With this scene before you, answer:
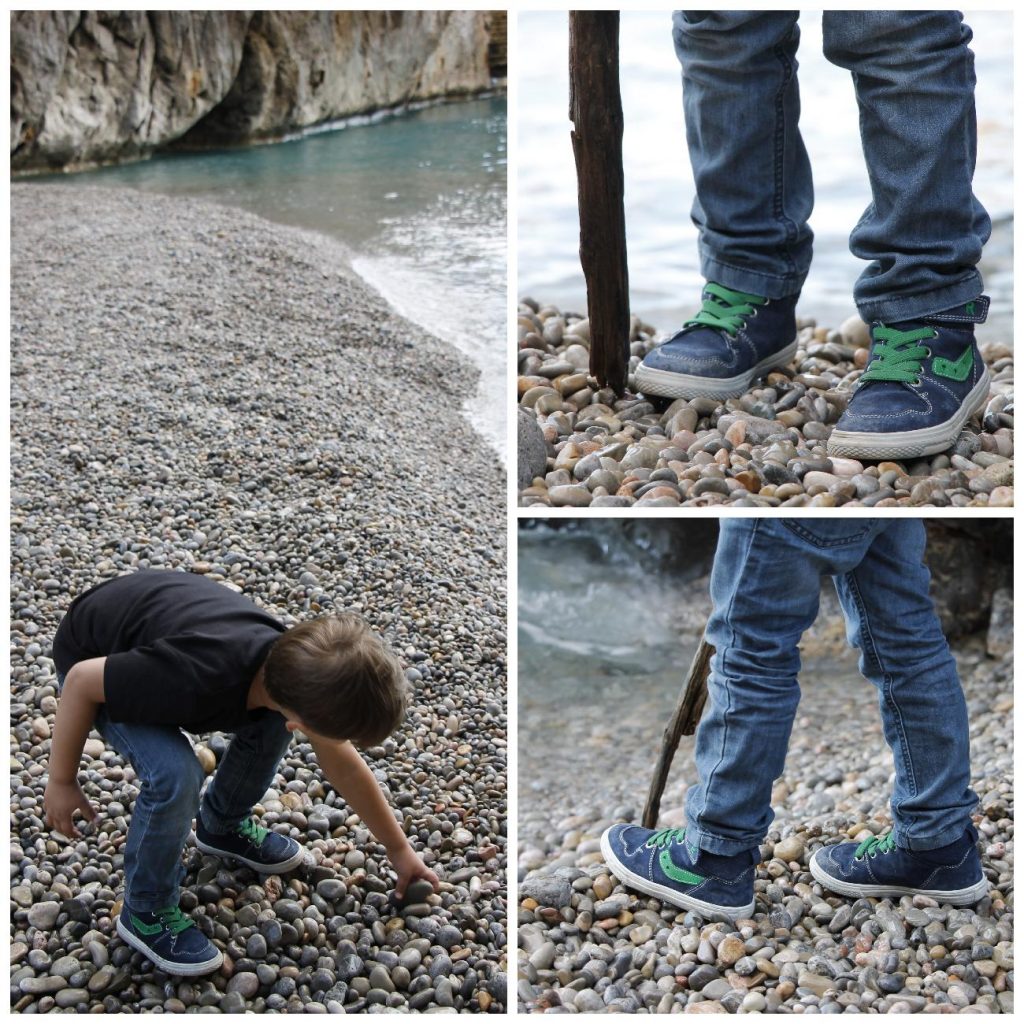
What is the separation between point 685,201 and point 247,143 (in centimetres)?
1196

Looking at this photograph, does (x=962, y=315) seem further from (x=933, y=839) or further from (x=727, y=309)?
(x=933, y=839)

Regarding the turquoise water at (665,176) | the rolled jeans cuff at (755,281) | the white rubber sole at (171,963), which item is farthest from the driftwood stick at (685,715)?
the turquoise water at (665,176)

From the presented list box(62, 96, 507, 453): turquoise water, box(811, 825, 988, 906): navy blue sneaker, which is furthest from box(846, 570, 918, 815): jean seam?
box(62, 96, 507, 453): turquoise water

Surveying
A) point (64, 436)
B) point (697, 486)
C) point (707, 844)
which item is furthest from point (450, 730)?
point (64, 436)

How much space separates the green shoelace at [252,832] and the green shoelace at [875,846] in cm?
105

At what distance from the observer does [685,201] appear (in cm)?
448

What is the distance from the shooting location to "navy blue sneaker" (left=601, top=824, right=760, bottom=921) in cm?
180

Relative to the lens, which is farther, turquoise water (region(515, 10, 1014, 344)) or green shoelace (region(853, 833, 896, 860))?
turquoise water (region(515, 10, 1014, 344))

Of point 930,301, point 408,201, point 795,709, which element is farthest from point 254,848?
point 408,201

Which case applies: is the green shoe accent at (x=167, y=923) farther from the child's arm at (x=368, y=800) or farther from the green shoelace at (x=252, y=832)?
the child's arm at (x=368, y=800)

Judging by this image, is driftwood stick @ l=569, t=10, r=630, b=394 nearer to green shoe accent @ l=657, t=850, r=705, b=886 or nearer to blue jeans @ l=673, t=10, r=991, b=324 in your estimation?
blue jeans @ l=673, t=10, r=991, b=324

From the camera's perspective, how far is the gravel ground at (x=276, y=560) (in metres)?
1.76

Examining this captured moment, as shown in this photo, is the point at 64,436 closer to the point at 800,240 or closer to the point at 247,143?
the point at 800,240

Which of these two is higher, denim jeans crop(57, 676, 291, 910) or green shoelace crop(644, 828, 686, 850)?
denim jeans crop(57, 676, 291, 910)
